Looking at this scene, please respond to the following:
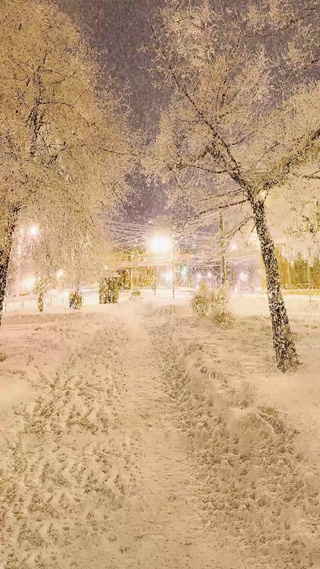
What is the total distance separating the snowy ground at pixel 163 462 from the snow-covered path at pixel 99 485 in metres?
0.02

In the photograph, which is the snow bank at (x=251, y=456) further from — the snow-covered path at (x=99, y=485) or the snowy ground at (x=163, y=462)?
the snow-covered path at (x=99, y=485)

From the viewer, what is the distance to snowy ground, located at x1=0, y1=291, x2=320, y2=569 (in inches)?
145

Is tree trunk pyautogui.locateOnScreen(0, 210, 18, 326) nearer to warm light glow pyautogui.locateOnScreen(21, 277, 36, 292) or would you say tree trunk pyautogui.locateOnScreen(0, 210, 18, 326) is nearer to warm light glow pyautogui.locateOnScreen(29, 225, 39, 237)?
warm light glow pyautogui.locateOnScreen(29, 225, 39, 237)

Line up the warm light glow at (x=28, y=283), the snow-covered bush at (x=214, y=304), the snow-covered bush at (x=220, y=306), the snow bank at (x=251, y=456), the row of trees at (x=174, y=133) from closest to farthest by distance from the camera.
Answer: the snow bank at (x=251, y=456)
the row of trees at (x=174, y=133)
the snow-covered bush at (x=220, y=306)
the snow-covered bush at (x=214, y=304)
the warm light glow at (x=28, y=283)

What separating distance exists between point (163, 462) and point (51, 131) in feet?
Result: 27.5

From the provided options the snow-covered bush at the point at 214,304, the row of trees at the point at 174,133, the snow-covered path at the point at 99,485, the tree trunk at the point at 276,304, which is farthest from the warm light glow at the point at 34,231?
the snow-covered bush at the point at 214,304

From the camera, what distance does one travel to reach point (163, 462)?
17.5 ft

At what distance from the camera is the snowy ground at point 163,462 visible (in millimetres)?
3672

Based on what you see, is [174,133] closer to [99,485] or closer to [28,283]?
[99,485]

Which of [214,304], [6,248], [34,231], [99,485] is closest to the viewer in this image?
[99,485]

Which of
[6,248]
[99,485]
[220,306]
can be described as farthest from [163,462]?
[220,306]

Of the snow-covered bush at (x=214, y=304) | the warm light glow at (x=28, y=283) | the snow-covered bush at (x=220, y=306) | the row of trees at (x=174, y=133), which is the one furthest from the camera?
the warm light glow at (x=28, y=283)

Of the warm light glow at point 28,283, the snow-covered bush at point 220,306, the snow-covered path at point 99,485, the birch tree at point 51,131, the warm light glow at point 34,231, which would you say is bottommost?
the snow-covered path at point 99,485

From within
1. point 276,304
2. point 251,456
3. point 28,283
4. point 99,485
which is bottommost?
point 99,485
